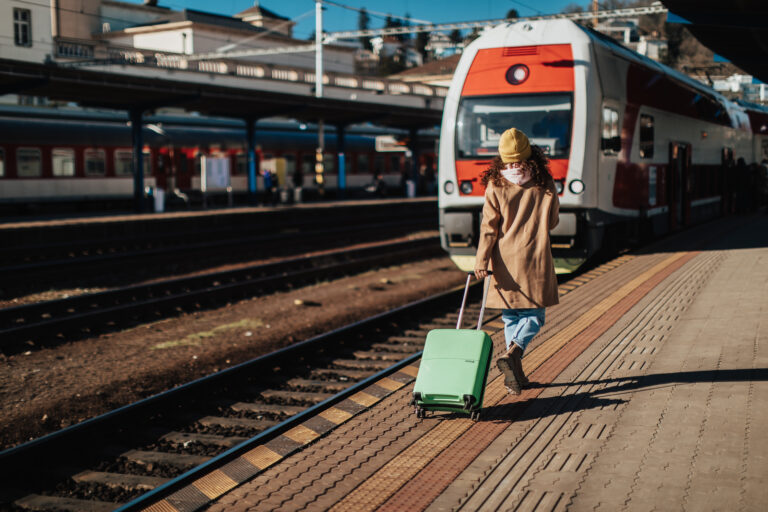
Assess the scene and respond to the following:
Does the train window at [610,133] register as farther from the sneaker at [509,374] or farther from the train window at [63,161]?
the train window at [63,161]

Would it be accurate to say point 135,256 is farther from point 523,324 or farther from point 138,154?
point 523,324

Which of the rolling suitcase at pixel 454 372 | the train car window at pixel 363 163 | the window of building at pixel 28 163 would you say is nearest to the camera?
the rolling suitcase at pixel 454 372

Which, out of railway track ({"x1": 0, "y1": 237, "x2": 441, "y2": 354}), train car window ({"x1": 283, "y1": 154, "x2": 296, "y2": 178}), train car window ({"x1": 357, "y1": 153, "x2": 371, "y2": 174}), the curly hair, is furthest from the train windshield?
train car window ({"x1": 357, "y1": 153, "x2": 371, "y2": 174})

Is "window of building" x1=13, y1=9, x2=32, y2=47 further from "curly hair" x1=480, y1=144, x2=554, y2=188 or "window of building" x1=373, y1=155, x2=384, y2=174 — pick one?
"curly hair" x1=480, y1=144, x2=554, y2=188

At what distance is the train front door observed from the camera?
1502cm

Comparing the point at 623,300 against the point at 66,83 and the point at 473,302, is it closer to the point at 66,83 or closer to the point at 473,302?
the point at 473,302

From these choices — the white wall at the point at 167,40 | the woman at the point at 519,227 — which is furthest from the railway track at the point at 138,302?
the white wall at the point at 167,40

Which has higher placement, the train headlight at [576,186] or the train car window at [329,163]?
the train car window at [329,163]

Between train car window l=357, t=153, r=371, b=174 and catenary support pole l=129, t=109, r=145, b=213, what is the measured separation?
55.2 ft

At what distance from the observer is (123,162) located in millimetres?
28359

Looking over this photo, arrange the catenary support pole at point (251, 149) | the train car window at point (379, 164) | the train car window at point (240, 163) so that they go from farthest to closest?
the train car window at point (379, 164)
the train car window at point (240, 163)
the catenary support pole at point (251, 149)

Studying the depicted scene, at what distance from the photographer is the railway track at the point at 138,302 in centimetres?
944

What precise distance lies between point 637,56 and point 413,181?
26.1 meters

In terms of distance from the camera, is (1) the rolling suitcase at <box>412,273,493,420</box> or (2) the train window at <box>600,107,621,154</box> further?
(2) the train window at <box>600,107,621,154</box>
